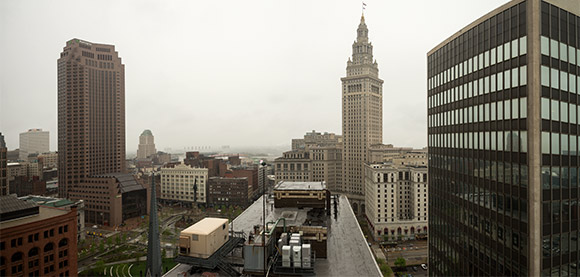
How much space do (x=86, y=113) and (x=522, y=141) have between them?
150006mm

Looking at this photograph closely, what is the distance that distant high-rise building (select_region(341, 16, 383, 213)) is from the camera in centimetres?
13600

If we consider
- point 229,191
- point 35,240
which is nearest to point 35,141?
point 229,191

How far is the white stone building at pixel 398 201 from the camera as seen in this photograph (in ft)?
332

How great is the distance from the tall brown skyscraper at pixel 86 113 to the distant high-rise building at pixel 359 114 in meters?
113

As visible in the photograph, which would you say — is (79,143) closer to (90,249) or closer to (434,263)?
(90,249)

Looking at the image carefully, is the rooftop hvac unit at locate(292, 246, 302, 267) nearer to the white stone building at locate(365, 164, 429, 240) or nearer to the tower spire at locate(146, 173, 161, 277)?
the tower spire at locate(146, 173, 161, 277)

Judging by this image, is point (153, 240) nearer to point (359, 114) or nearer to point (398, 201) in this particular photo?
point (398, 201)

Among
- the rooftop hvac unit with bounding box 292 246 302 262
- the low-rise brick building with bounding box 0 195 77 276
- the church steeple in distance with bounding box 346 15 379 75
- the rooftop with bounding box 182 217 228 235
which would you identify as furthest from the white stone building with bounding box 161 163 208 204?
the rooftop hvac unit with bounding box 292 246 302 262

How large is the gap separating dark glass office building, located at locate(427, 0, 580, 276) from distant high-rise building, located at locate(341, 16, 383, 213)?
346 feet

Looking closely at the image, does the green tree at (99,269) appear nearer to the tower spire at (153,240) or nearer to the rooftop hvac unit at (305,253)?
the tower spire at (153,240)

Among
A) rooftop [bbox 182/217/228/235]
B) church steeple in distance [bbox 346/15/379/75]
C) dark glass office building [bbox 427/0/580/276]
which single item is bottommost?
rooftop [bbox 182/217/228/235]

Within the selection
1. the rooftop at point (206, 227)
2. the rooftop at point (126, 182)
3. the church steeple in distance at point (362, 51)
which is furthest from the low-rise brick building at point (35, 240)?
the church steeple in distance at point (362, 51)

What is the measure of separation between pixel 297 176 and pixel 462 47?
4397 inches

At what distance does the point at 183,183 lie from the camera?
14062 centimetres
